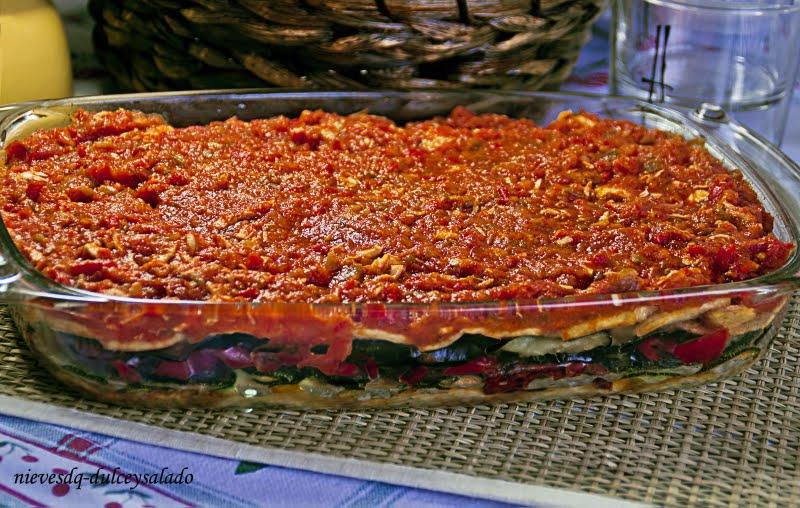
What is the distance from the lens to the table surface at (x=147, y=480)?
1.73 meters

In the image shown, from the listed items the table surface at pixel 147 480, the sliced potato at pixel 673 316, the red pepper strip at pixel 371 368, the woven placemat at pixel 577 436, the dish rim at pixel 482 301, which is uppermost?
the dish rim at pixel 482 301

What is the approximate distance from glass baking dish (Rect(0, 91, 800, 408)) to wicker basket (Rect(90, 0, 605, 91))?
101cm

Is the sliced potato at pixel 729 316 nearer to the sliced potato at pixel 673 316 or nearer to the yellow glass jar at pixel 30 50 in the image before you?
the sliced potato at pixel 673 316

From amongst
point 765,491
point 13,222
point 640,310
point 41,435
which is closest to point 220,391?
point 41,435

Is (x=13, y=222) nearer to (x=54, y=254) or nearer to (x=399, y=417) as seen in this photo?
(x=54, y=254)

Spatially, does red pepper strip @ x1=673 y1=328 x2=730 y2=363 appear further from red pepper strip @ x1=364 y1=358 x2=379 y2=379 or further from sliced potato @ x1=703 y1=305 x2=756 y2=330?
red pepper strip @ x1=364 y1=358 x2=379 y2=379

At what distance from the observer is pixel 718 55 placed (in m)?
2.96

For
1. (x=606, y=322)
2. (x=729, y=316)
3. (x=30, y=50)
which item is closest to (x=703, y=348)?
(x=729, y=316)

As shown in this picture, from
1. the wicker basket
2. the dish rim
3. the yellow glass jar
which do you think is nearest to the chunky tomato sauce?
the dish rim

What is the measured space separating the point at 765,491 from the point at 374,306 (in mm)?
745

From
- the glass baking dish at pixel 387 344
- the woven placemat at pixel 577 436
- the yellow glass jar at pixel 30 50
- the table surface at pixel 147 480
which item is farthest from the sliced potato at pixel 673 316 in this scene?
the yellow glass jar at pixel 30 50

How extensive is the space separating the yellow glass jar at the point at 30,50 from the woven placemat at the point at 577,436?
997 mm

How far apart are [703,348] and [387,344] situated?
0.62 metres

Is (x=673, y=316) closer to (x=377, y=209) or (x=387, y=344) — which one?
(x=387, y=344)
